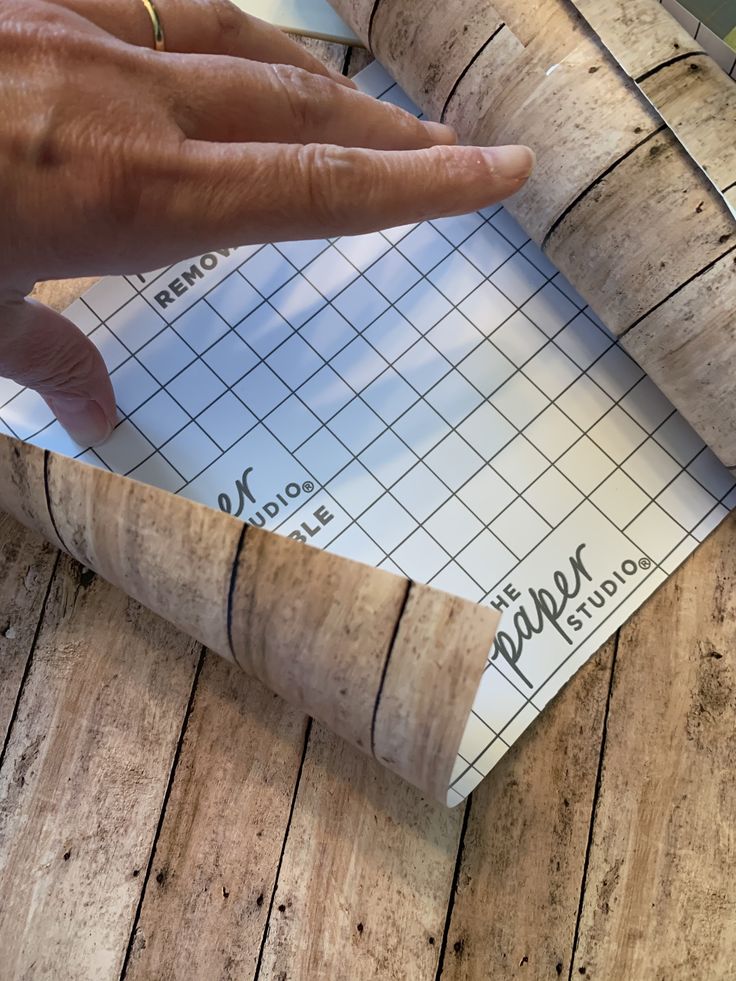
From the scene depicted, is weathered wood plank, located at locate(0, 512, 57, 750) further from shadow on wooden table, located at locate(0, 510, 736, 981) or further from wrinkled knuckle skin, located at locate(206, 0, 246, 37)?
wrinkled knuckle skin, located at locate(206, 0, 246, 37)

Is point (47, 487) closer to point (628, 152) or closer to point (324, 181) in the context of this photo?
point (324, 181)

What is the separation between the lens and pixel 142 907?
59 cm

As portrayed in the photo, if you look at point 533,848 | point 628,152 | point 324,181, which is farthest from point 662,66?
point 533,848

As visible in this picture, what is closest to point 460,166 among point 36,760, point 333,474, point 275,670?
point 333,474

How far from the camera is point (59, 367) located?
0.60 meters

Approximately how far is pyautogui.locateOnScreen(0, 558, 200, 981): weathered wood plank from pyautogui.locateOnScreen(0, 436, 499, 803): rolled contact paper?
78 millimetres

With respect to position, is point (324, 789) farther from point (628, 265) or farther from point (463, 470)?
point (628, 265)

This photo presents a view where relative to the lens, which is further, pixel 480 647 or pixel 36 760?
pixel 36 760

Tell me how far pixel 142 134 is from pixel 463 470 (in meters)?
0.34

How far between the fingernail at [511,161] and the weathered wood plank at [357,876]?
44 cm

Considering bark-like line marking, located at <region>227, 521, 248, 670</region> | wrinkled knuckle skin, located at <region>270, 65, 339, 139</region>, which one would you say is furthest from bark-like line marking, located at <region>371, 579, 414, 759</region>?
wrinkled knuckle skin, located at <region>270, 65, 339, 139</region>

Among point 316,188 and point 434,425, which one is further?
point 434,425

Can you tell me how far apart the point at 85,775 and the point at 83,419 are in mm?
279

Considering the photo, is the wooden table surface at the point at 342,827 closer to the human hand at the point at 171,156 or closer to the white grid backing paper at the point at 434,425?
the white grid backing paper at the point at 434,425
